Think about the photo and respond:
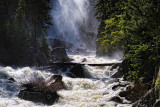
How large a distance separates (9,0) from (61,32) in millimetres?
55541

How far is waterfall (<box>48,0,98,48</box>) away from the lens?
98000 millimetres

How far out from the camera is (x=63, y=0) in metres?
106

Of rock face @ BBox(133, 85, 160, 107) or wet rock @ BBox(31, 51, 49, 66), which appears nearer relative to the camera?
rock face @ BBox(133, 85, 160, 107)

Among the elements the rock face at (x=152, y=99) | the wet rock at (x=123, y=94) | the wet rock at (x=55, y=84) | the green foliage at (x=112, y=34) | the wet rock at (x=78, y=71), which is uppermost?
the wet rock at (x=78, y=71)

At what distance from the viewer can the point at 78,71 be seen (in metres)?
22.0

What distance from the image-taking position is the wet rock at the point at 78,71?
21489 mm

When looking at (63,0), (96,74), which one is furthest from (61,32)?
(96,74)

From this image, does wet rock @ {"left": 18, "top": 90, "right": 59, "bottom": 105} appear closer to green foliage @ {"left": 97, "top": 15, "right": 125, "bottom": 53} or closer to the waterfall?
green foliage @ {"left": 97, "top": 15, "right": 125, "bottom": 53}

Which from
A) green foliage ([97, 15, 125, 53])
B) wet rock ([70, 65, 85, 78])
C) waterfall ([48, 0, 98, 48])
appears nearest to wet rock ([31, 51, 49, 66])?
wet rock ([70, 65, 85, 78])

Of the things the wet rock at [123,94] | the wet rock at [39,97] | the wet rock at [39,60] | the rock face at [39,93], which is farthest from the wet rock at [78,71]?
the wet rock at [39,97]

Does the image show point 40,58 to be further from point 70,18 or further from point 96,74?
point 70,18

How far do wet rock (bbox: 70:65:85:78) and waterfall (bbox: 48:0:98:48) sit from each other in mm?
71103

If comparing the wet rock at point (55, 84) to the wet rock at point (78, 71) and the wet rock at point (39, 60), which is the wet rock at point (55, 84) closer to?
the wet rock at point (78, 71)

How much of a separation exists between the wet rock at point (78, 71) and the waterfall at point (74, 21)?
2799 inches
